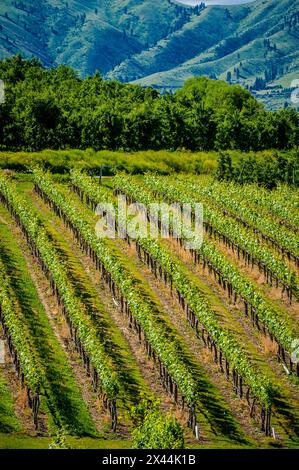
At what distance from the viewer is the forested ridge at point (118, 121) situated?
97000 millimetres

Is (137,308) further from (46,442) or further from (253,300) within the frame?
(46,442)

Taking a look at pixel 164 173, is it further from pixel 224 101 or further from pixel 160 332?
pixel 224 101

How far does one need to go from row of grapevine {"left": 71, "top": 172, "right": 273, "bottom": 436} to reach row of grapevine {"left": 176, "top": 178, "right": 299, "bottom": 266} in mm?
8454

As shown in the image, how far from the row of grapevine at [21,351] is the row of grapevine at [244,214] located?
20431 millimetres

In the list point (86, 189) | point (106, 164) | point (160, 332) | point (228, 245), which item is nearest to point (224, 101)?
point (106, 164)

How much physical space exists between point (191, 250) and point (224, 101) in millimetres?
88771

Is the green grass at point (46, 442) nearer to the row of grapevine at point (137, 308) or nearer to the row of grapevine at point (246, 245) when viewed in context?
the row of grapevine at point (137, 308)

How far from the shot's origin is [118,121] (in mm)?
101562

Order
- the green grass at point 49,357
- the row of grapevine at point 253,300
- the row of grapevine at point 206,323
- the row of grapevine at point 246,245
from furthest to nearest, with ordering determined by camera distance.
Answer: the row of grapevine at point 246,245 < the row of grapevine at point 253,300 < the row of grapevine at point 206,323 < the green grass at point 49,357

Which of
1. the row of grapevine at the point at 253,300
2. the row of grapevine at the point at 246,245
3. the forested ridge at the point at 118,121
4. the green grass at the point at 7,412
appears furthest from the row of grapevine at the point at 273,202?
the green grass at the point at 7,412

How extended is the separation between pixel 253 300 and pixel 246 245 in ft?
31.9

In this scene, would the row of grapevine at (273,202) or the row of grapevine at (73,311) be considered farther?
the row of grapevine at (273,202)

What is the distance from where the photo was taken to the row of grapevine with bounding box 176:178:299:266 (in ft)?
195

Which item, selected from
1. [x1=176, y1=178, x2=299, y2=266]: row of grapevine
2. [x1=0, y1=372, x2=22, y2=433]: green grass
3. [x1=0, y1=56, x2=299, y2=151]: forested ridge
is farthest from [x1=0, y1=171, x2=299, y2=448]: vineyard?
[x1=0, y1=56, x2=299, y2=151]: forested ridge
